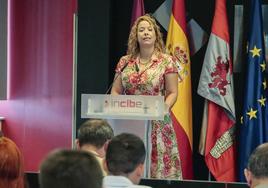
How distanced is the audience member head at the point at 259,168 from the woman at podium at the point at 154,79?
179 cm

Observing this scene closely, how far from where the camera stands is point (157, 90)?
4012 mm


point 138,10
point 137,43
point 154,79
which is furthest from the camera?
point 138,10

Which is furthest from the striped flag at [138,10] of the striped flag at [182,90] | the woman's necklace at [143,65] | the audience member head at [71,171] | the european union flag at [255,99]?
the audience member head at [71,171]

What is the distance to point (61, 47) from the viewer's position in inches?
228

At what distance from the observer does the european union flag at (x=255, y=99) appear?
4926 millimetres

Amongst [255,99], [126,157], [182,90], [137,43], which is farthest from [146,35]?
[126,157]

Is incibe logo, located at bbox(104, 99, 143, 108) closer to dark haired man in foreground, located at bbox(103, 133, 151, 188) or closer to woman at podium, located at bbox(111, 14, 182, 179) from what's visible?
woman at podium, located at bbox(111, 14, 182, 179)

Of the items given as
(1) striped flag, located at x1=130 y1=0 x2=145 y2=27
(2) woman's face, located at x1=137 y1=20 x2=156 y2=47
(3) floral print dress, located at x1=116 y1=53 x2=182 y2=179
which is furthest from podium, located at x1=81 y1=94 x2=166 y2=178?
(1) striped flag, located at x1=130 y1=0 x2=145 y2=27

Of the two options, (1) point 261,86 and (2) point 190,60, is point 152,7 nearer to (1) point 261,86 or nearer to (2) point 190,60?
(2) point 190,60

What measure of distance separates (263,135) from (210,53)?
0.87 m

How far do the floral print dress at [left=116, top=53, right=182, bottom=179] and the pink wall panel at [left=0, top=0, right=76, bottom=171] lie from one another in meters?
1.76

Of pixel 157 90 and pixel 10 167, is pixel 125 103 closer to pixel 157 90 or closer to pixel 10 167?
pixel 157 90

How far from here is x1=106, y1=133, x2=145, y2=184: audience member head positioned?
2305mm

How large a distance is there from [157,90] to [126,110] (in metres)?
0.46
